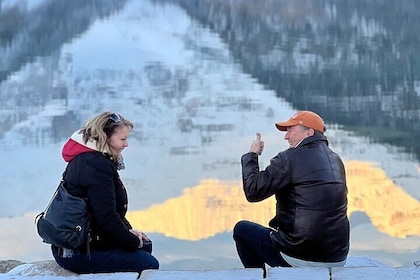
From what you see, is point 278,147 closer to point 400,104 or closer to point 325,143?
point 400,104

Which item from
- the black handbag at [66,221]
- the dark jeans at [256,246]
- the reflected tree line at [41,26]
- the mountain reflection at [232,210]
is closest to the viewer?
the black handbag at [66,221]

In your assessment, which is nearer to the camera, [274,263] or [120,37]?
[274,263]

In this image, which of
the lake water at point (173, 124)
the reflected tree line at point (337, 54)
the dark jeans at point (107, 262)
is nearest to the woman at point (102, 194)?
the dark jeans at point (107, 262)

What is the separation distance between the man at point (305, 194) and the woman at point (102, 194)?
0.48 m

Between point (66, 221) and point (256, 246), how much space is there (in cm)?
78

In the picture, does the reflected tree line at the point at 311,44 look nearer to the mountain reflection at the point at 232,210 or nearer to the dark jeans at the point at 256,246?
the mountain reflection at the point at 232,210

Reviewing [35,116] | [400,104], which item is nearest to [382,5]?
[400,104]

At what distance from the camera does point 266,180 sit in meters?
2.60

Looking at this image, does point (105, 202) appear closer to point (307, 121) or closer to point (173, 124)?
point (307, 121)

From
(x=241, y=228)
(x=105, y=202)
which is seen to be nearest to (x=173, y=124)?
(x=241, y=228)

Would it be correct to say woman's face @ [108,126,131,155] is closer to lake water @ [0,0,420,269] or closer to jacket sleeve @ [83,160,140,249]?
jacket sleeve @ [83,160,140,249]

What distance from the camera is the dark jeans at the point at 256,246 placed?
2.77 metres

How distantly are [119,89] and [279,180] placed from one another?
32.1 ft

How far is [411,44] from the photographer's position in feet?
43.7
